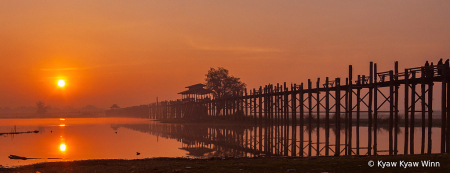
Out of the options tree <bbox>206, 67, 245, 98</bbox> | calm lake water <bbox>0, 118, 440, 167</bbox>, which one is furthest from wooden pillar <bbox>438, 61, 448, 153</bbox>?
tree <bbox>206, 67, 245, 98</bbox>

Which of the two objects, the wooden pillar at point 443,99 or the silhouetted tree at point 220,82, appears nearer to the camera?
the wooden pillar at point 443,99

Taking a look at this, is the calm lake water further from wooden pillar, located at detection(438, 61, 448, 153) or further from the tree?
the tree

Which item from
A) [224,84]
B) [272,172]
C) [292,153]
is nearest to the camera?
[272,172]

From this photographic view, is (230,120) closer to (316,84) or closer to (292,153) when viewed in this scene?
(316,84)

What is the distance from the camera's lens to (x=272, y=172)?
34.4ft

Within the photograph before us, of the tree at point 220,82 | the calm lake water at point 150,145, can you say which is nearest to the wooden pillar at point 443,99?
the calm lake water at point 150,145

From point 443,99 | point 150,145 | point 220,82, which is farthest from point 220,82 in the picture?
point 443,99

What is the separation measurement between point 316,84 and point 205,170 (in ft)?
74.4

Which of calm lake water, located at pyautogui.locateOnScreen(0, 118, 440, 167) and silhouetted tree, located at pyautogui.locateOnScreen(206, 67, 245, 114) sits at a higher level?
silhouetted tree, located at pyautogui.locateOnScreen(206, 67, 245, 114)

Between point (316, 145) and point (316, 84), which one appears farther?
point (316, 84)

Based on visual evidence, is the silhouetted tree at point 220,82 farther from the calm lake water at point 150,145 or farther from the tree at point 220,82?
the calm lake water at point 150,145

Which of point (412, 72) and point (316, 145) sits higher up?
point (412, 72)

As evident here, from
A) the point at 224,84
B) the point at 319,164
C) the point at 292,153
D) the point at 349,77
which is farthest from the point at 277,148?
the point at 224,84

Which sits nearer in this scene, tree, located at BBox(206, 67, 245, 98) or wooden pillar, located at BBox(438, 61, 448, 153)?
wooden pillar, located at BBox(438, 61, 448, 153)
